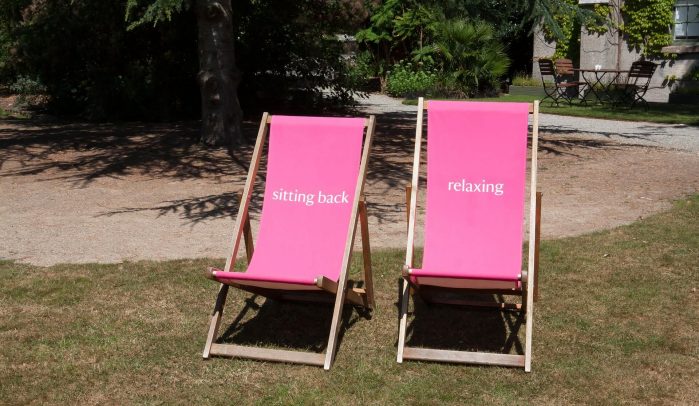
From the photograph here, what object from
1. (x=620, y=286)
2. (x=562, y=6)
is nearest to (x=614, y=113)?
(x=562, y=6)

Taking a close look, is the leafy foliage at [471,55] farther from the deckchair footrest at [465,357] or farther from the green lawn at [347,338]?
the deckchair footrest at [465,357]

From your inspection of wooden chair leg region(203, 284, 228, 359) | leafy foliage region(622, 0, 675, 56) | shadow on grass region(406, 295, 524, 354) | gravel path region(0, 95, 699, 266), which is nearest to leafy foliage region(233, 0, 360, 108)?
gravel path region(0, 95, 699, 266)

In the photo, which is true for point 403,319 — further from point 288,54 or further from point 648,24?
point 648,24

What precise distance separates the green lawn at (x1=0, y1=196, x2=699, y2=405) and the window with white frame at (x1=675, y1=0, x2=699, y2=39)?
1473 cm

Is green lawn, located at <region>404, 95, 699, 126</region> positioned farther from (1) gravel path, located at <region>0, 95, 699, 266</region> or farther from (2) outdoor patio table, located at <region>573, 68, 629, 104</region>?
(1) gravel path, located at <region>0, 95, 699, 266</region>

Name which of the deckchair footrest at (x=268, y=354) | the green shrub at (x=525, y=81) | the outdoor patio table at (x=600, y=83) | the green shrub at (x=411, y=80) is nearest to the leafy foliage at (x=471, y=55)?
the green shrub at (x=411, y=80)

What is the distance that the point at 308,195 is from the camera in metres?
5.41

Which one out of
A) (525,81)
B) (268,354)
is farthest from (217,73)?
(525,81)

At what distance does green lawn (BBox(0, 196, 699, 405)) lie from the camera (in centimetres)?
445

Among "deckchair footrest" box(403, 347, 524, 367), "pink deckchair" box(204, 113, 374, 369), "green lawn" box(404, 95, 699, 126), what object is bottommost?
"deckchair footrest" box(403, 347, 524, 367)

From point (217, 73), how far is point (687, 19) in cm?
1277

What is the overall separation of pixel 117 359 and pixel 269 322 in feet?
3.48

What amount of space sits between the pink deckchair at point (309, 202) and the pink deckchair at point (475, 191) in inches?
13.8

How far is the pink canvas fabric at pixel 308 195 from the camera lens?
527 centimetres
